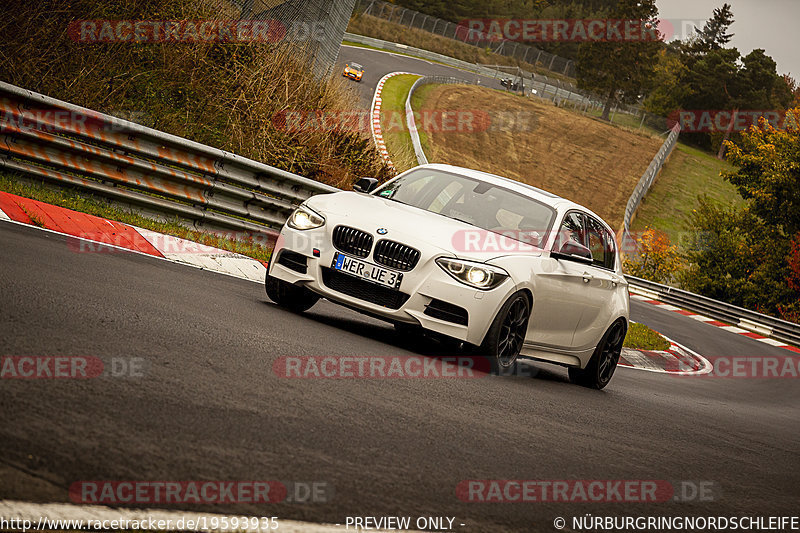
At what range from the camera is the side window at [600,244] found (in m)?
9.86

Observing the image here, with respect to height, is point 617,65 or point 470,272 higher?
point 617,65

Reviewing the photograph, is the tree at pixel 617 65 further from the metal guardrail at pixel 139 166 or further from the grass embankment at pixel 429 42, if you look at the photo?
the metal guardrail at pixel 139 166

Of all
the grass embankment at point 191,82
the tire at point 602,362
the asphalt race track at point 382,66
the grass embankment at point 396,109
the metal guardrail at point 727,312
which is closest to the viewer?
the tire at point 602,362

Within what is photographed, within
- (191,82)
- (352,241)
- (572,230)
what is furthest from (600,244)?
(191,82)

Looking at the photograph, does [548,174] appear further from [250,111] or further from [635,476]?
[635,476]

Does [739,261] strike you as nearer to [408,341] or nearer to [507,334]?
[408,341]

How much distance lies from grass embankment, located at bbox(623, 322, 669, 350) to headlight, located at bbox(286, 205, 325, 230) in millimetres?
9819

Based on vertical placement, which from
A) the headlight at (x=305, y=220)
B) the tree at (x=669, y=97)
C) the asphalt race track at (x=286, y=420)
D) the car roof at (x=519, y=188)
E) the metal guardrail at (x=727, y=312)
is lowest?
the metal guardrail at (x=727, y=312)

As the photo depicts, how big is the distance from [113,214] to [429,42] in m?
87.3

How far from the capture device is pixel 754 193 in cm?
4178

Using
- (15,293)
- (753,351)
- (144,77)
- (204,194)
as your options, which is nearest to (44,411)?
(15,293)

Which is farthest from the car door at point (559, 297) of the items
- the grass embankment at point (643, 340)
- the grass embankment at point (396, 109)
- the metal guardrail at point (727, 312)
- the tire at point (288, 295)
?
the metal guardrail at point (727, 312)

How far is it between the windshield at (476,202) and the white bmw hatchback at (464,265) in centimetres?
1

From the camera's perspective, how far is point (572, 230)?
934cm
